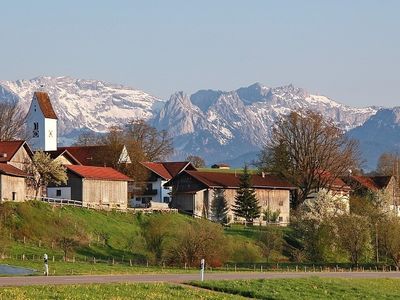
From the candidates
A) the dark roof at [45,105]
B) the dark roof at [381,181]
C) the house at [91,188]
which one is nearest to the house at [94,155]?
the dark roof at [45,105]

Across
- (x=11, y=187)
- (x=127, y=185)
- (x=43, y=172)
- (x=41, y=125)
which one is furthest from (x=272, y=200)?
(x=11, y=187)

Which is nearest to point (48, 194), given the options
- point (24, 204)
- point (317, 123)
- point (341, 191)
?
point (24, 204)

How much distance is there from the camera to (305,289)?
4694cm

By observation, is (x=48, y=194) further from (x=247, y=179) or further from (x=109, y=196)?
(x=247, y=179)

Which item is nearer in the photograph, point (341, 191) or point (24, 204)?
point (24, 204)

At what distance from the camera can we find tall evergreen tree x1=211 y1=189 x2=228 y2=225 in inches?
4316

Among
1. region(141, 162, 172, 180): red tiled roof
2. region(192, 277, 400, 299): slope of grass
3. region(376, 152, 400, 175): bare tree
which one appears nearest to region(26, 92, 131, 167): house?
region(141, 162, 172, 180): red tiled roof

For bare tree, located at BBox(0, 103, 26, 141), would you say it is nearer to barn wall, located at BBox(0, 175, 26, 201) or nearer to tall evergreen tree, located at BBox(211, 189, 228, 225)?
tall evergreen tree, located at BBox(211, 189, 228, 225)

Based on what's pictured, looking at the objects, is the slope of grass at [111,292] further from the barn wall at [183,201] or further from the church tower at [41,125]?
the church tower at [41,125]

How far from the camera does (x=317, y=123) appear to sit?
113m

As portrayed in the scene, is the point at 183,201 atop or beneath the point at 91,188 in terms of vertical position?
beneath

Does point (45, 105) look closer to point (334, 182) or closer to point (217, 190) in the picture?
point (217, 190)

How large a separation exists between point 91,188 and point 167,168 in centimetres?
3016

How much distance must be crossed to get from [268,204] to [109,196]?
22.9 meters
